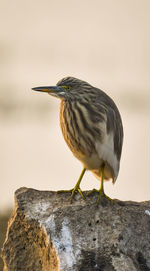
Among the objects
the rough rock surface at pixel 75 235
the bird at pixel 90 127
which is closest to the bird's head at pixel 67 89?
the bird at pixel 90 127

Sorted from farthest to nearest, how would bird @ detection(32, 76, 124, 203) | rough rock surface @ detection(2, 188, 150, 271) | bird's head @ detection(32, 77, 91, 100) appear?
bird's head @ detection(32, 77, 91, 100) < bird @ detection(32, 76, 124, 203) < rough rock surface @ detection(2, 188, 150, 271)

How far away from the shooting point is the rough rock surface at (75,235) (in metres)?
5.59

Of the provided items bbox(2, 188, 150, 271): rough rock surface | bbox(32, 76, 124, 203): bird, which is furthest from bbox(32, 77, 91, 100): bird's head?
bbox(2, 188, 150, 271): rough rock surface

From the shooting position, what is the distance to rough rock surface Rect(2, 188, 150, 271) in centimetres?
559

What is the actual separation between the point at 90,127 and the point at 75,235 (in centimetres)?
121

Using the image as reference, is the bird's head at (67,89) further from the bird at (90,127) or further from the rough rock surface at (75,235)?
the rough rock surface at (75,235)

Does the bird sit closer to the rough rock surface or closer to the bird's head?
the bird's head

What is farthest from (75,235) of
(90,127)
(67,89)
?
(67,89)

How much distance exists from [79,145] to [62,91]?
1.95 ft

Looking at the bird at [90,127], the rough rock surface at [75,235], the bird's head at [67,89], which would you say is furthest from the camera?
the bird's head at [67,89]

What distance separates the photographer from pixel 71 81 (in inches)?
270

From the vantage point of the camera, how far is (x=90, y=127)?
654 centimetres

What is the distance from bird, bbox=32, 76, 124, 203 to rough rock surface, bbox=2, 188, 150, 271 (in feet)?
1.30

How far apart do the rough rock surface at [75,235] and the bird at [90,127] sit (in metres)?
0.40
